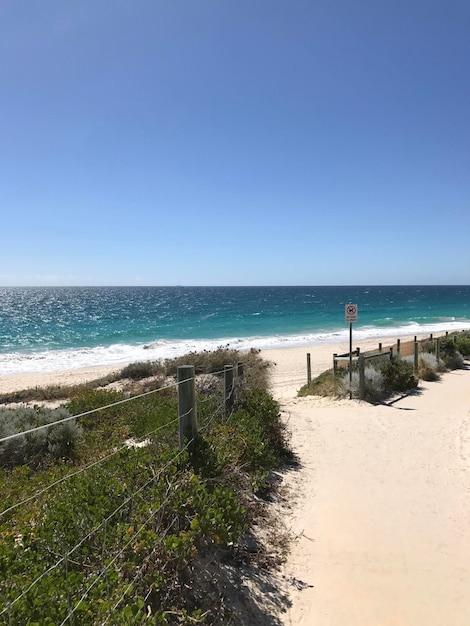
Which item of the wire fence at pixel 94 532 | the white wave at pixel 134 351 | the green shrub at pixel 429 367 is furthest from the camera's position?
the white wave at pixel 134 351

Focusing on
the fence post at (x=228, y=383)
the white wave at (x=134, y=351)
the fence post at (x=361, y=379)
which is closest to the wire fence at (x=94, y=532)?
the fence post at (x=228, y=383)

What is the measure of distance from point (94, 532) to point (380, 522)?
3.46 meters

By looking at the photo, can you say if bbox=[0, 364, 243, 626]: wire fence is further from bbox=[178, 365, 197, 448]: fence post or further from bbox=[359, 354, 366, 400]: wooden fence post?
bbox=[359, 354, 366, 400]: wooden fence post

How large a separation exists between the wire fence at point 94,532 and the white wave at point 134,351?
74.4ft

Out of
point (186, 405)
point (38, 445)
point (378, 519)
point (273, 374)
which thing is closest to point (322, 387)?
point (273, 374)

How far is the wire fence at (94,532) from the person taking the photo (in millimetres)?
2205

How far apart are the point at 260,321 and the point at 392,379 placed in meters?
40.9

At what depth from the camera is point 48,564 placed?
275cm

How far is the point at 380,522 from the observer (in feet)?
16.1

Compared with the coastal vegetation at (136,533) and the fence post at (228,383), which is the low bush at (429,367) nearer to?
the fence post at (228,383)

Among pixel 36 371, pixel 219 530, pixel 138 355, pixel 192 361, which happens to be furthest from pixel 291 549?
pixel 138 355

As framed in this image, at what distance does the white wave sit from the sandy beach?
1977 cm

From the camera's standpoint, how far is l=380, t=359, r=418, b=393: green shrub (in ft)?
40.0

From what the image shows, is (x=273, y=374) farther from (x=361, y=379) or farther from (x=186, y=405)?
(x=186, y=405)
